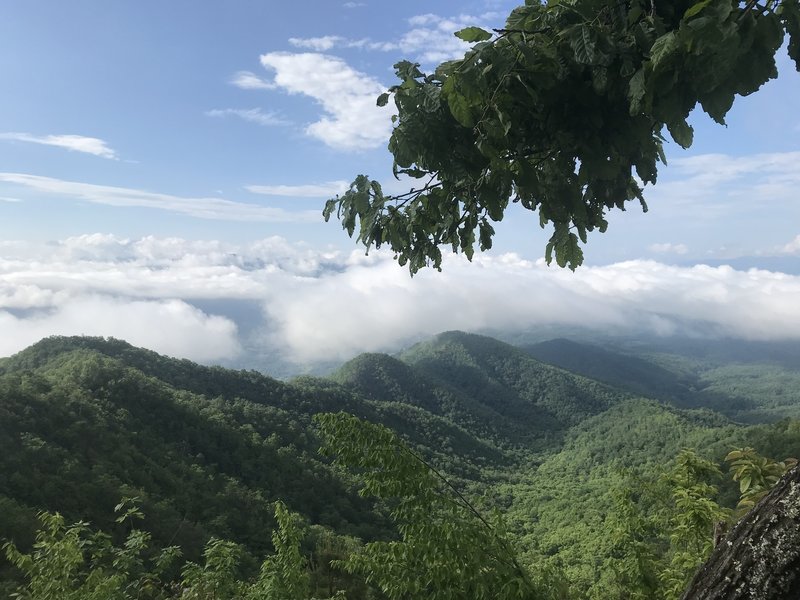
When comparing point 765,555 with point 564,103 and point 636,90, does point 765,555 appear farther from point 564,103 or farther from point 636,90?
point 564,103

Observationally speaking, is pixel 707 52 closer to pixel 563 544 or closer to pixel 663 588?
pixel 663 588

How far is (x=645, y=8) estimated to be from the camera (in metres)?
2.08

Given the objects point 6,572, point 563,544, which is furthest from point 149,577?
point 563,544

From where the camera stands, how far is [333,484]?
74.4 m

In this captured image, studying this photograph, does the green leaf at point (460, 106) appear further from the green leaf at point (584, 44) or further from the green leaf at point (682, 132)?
the green leaf at point (682, 132)

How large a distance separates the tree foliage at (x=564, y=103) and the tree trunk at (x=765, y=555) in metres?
1.48

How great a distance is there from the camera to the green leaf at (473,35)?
199 centimetres

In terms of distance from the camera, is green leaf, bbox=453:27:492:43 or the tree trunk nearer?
the tree trunk

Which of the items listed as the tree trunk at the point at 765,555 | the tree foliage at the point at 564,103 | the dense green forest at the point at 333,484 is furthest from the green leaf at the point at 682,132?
the dense green forest at the point at 333,484

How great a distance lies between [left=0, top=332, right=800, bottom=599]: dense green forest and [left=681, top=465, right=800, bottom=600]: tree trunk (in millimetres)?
2608

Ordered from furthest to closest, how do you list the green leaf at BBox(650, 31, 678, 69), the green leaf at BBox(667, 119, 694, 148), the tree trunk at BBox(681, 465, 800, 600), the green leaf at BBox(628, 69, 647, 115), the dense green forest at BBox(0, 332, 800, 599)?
the dense green forest at BBox(0, 332, 800, 599) < the green leaf at BBox(667, 119, 694, 148) < the green leaf at BBox(628, 69, 647, 115) < the green leaf at BBox(650, 31, 678, 69) < the tree trunk at BBox(681, 465, 800, 600)

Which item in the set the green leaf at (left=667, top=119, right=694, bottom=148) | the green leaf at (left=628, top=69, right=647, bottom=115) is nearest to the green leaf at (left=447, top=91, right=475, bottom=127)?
the green leaf at (left=628, top=69, right=647, bottom=115)

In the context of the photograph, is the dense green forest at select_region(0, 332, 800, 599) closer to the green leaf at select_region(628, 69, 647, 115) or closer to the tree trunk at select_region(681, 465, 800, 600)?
the tree trunk at select_region(681, 465, 800, 600)

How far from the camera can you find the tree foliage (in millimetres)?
1782
